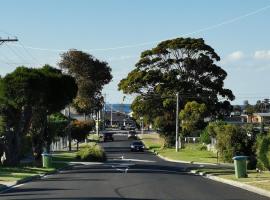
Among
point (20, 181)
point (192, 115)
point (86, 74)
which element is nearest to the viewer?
point (20, 181)

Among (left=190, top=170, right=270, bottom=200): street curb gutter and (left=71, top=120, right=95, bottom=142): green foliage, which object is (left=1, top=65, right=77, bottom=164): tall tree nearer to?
(left=190, top=170, right=270, bottom=200): street curb gutter

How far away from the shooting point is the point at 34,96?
45.1 m

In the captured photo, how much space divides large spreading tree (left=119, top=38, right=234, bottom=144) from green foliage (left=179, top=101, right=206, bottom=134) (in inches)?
168

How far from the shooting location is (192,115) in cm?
7988

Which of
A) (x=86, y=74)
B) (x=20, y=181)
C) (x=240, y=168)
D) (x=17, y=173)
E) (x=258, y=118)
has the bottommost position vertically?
(x=20, y=181)

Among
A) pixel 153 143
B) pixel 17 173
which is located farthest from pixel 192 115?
pixel 17 173

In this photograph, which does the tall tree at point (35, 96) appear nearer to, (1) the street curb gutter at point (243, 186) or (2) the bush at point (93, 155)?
(2) the bush at point (93, 155)

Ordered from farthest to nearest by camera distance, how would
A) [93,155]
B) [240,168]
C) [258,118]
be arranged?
[258,118] < [93,155] < [240,168]

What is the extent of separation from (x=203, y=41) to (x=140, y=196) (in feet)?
213

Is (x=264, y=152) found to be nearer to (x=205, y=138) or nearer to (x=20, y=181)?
(x=20, y=181)

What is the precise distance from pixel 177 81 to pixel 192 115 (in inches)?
291

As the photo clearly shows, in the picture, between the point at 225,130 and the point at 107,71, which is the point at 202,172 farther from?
the point at 107,71

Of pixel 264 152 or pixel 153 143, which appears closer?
pixel 264 152

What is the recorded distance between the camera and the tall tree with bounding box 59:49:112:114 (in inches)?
3957
